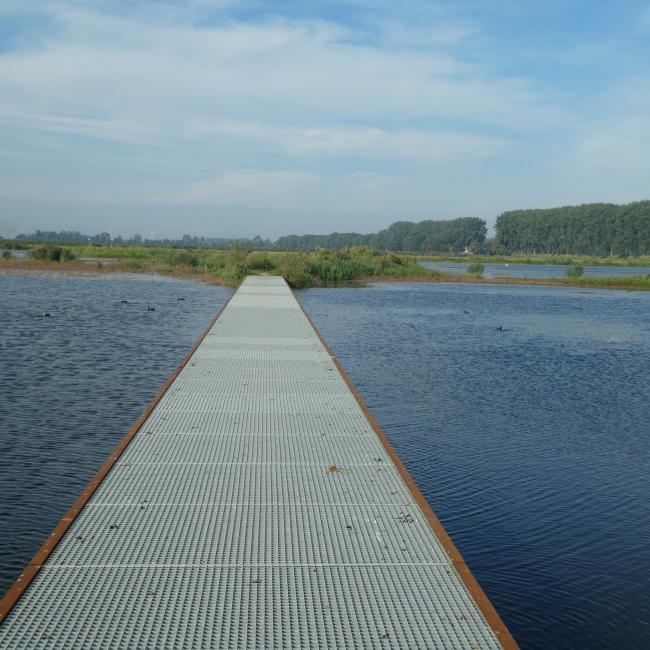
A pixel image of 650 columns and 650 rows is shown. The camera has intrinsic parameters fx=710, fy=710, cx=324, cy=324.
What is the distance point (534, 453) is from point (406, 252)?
123m

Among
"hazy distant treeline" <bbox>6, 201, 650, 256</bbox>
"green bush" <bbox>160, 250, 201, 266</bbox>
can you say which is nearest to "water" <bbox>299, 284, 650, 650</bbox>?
"green bush" <bbox>160, 250, 201, 266</bbox>

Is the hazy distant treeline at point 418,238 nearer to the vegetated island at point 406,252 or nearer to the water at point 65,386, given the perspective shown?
the vegetated island at point 406,252

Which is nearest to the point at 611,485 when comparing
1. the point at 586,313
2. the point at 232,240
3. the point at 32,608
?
the point at 32,608

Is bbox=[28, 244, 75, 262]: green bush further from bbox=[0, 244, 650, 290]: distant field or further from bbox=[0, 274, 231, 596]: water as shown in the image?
bbox=[0, 274, 231, 596]: water

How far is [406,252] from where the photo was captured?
427 feet

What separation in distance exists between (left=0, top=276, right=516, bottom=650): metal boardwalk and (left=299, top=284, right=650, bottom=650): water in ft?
3.72

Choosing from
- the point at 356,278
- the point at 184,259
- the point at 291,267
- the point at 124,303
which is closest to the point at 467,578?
the point at 124,303

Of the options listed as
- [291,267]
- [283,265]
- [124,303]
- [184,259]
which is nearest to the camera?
[124,303]

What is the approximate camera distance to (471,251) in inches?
5133

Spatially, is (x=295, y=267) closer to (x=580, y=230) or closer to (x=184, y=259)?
(x=184, y=259)

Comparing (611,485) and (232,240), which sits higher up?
(232,240)

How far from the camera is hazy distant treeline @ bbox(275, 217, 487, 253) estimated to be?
441ft

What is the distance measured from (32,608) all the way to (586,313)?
23900mm

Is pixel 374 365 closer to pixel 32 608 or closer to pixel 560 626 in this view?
pixel 560 626
